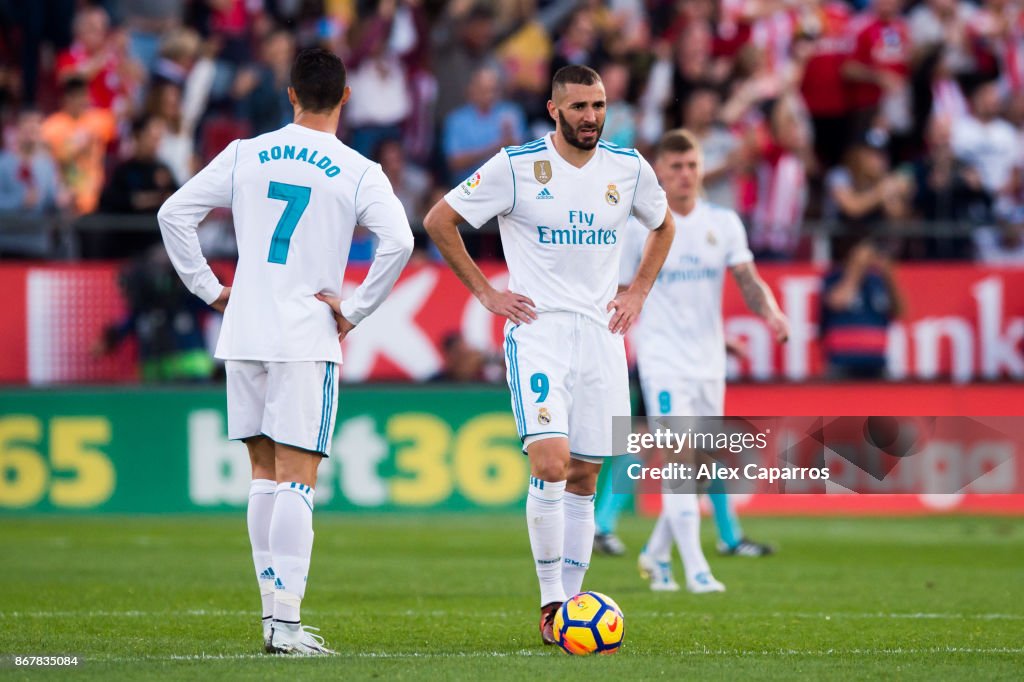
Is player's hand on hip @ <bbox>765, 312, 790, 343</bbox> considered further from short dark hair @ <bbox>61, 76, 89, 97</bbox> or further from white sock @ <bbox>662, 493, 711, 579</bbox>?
short dark hair @ <bbox>61, 76, 89, 97</bbox>

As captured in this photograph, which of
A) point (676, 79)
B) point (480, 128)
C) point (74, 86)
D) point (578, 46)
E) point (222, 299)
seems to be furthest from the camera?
point (578, 46)

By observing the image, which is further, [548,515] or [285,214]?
[548,515]

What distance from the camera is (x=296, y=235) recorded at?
727 cm

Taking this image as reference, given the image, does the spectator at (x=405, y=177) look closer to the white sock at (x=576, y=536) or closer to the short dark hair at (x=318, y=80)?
the white sock at (x=576, y=536)

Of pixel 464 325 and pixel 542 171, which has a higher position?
pixel 542 171

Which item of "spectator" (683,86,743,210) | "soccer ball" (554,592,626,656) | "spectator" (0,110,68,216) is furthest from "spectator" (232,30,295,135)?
"soccer ball" (554,592,626,656)

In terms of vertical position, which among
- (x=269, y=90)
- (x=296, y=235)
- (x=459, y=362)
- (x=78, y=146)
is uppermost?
(x=269, y=90)

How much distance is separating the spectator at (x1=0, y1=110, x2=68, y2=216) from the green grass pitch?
336 centimetres

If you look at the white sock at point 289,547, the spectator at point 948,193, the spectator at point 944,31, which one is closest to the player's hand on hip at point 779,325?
the white sock at point 289,547

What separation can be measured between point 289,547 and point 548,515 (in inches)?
52.7

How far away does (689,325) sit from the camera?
11102 mm

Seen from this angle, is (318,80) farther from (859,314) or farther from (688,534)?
(859,314)

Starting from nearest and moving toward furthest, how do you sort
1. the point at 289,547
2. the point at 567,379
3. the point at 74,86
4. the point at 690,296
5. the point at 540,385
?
the point at 289,547
the point at 540,385
the point at 567,379
the point at 690,296
the point at 74,86

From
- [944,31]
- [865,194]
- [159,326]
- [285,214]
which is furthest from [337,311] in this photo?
[944,31]
